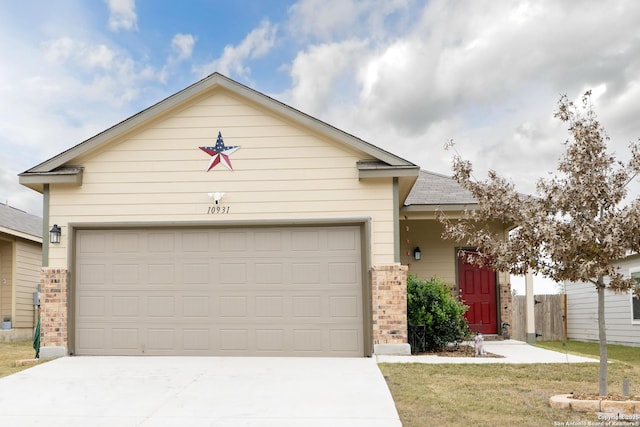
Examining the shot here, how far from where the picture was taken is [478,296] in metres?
16.1

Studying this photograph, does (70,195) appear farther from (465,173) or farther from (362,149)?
(465,173)

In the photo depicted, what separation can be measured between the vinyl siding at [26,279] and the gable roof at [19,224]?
0.41 metres

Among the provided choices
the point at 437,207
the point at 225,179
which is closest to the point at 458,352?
the point at 437,207

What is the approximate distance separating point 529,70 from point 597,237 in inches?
304

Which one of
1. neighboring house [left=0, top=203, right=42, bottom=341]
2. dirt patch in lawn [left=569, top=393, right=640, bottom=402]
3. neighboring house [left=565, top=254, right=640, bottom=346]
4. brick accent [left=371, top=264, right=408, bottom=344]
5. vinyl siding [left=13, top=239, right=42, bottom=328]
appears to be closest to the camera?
dirt patch in lawn [left=569, top=393, right=640, bottom=402]

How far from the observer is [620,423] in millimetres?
7223

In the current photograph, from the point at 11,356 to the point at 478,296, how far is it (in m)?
10.3

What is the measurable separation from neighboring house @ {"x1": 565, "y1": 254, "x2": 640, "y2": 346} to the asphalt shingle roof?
53.2ft

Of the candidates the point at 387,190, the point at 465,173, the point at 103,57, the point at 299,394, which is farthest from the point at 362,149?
the point at 103,57

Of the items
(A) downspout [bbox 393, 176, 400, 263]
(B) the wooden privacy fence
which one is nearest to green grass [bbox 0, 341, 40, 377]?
(A) downspout [bbox 393, 176, 400, 263]

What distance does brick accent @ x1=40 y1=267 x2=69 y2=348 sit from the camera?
39.6 feet

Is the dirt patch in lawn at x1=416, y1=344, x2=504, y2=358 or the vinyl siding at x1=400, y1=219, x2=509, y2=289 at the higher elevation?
the vinyl siding at x1=400, y1=219, x2=509, y2=289

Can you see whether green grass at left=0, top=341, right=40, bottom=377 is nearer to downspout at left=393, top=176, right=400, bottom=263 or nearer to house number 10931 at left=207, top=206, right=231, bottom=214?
house number 10931 at left=207, top=206, right=231, bottom=214

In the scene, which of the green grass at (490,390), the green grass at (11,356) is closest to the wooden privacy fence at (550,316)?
the green grass at (490,390)
